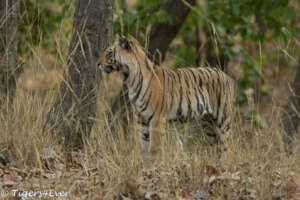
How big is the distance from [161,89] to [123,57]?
1.90 ft

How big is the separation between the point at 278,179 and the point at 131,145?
4.00 feet

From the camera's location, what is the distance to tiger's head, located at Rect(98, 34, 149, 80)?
5430 mm

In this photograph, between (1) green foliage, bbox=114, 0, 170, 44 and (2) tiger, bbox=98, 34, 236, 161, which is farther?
(1) green foliage, bbox=114, 0, 170, 44

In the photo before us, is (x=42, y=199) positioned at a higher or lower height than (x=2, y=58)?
lower

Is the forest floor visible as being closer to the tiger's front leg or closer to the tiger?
the tiger's front leg

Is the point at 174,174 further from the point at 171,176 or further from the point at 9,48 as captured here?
the point at 9,48

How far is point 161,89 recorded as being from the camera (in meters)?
5.85

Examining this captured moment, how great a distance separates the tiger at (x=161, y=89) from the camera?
5.59 meters

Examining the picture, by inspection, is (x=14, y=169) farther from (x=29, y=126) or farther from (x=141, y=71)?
(x=141, y=71)

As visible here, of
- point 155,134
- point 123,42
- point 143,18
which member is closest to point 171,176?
point 155,134

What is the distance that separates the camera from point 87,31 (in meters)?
4.94

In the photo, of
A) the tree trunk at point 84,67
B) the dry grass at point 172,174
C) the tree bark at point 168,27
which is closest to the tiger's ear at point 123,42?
the tree trunk at point 84,67

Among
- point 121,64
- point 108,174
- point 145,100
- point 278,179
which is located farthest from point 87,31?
point 278,179

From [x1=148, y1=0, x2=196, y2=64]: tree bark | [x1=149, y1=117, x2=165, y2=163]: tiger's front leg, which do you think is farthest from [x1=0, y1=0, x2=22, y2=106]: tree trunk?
[x1=148, y1=0, x2=196, y2=64]: tree bark
